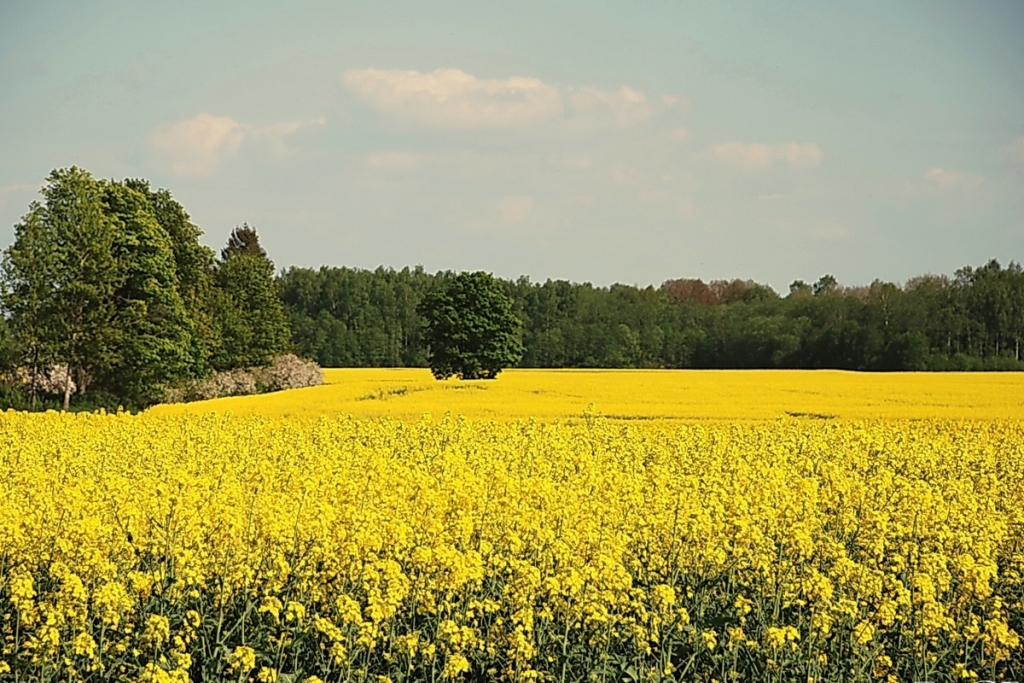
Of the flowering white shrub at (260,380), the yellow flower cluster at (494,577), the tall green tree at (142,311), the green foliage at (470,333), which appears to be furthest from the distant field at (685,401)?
the flowering white shrub at (260,380)

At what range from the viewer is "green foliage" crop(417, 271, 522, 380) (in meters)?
51.6

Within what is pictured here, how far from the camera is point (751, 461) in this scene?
41.3 feet

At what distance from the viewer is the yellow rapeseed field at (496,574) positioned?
23.7ft

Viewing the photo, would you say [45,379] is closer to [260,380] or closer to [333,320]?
[260,380]

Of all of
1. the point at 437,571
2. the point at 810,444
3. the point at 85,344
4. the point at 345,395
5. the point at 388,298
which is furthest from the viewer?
the point at 388,298

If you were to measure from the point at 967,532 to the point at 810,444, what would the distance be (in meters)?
4.95

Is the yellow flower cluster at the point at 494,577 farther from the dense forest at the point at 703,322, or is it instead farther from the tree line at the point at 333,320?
the dense forest at the point at 703,322

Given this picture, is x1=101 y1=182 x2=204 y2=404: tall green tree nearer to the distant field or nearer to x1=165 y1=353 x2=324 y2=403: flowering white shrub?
the distant field

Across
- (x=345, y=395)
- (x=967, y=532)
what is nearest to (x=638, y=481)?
(x=967, y=532)

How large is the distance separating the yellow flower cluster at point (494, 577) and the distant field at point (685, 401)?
39.6 ft

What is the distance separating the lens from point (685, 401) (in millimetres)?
30328

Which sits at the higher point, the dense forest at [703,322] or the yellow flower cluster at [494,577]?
the dense forest at [703,322]

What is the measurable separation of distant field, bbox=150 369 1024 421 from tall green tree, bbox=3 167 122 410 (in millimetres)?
9276

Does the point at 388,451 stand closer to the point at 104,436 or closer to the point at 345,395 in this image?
the point at 104,436
